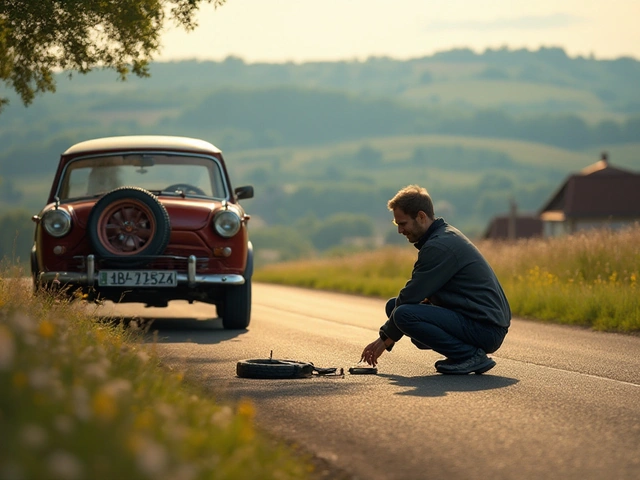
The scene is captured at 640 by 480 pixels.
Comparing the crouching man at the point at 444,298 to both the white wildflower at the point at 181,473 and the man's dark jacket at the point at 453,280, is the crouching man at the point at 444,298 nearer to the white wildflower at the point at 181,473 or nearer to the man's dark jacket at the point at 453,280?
the man's dark jacket at the point at 453,280

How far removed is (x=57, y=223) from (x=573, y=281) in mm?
8688

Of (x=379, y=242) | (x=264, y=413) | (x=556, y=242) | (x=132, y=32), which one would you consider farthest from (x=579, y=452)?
(x=379, y=242)

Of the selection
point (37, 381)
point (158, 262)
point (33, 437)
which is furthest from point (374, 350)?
point (33, 437)

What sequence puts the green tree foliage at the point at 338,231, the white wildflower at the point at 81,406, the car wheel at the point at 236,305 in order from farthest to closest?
1. the green tree foliage at the point at 338,231
2. the car wheel at the point at 236,305
3. the white wildflower at the point at 81,406

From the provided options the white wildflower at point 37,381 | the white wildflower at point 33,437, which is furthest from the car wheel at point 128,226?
the white wildflower at point 33,437

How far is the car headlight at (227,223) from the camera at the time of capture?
42.5 feet

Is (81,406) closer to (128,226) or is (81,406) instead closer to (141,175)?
(128,226)

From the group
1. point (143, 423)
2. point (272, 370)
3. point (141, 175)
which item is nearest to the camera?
point (143, 423)

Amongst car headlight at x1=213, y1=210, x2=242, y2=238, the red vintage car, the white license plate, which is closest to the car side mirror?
the red vintage car

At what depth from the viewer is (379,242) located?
616 feet

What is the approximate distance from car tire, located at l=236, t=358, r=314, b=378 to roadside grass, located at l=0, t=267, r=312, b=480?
267cm

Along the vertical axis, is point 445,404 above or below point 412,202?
below

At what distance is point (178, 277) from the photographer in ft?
41.3

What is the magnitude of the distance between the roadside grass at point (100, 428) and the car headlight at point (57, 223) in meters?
6.84
